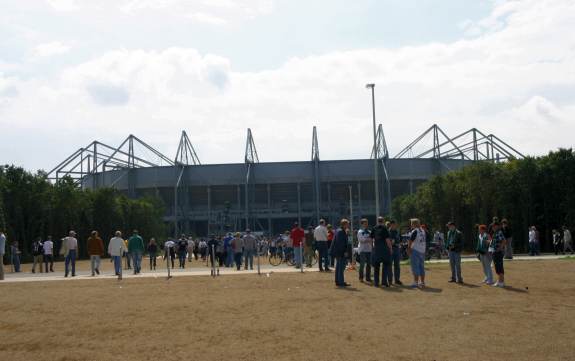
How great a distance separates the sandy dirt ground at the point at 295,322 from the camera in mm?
9258

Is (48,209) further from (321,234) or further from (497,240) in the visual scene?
(497,240)

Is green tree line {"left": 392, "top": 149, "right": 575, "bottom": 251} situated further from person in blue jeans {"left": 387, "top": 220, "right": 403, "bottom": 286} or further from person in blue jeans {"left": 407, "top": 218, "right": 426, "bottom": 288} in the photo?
person in blue jeans {"left": 407, "top": 218, "right": 426, "bottom": 288}

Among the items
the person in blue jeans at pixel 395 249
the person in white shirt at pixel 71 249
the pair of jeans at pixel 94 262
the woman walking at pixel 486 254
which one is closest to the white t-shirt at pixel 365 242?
the person in blue jeans at pixel 395 249

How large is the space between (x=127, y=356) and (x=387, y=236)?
32.1 feet

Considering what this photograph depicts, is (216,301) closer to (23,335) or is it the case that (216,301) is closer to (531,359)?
(23,335)

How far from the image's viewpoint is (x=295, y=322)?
466 inches

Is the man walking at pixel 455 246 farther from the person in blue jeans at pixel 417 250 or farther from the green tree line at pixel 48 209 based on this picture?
the green tree line at pixel 48 209

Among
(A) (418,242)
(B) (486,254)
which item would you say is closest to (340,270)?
(A) (418,242)

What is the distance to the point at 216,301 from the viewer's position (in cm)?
1549

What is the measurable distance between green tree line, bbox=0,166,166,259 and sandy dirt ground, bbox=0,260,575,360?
3270 centimetres

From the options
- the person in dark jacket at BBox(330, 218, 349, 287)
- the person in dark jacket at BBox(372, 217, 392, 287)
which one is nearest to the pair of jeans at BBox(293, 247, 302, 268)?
the person in dark jacket at BBox(330, 218, 349, 287)

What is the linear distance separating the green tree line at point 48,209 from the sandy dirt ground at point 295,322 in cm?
3270

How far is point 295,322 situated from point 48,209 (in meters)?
47.9

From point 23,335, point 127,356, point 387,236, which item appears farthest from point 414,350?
point 387,236
